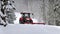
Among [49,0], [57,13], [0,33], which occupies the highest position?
[49,0]

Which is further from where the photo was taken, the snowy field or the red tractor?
the red tractor

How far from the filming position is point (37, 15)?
533 centimetres

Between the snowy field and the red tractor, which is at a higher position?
the red tractor

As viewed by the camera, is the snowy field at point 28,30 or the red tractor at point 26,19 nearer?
the snowy field at point 28,30

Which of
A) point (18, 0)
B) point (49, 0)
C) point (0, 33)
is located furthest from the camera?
point (49, 0)

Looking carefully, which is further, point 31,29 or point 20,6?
point 20,6

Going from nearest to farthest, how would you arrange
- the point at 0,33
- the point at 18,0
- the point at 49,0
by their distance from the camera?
the point at 0,33 → the point at 18,0 → the point at 49,0

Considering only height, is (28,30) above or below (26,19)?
below

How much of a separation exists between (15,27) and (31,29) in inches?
15.1

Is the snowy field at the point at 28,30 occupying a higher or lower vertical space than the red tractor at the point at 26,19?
lower

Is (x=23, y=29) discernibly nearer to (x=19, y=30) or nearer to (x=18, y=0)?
(x=19, y=30)

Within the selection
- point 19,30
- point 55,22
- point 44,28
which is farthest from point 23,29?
point 55,22

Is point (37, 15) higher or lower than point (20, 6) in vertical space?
lower

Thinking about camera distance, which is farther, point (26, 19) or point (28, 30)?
point (26, 19)
